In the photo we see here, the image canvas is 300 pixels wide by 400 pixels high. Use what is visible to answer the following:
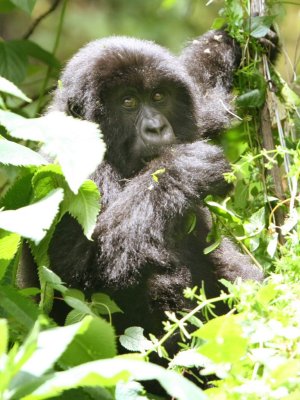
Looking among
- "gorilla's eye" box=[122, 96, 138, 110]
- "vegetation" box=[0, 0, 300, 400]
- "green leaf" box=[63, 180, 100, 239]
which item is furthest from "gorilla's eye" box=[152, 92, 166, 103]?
"green leaf" box=[63, 180, 100, 239]

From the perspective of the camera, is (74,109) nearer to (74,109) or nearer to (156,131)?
(74,109)

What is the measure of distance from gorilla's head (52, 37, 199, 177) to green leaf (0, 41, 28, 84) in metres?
0.81

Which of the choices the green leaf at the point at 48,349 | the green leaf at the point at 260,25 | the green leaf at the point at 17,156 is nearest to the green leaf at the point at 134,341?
the green leaf at the point at 17,156

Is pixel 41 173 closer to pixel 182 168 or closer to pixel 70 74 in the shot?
pixel 182 168

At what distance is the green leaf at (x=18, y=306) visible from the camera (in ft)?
6.51

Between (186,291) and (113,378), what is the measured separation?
43 cm

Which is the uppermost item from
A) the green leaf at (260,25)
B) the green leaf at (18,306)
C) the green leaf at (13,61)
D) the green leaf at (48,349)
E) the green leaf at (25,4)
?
the green leaf at (25,4)

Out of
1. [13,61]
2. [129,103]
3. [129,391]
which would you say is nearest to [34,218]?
[129,391]

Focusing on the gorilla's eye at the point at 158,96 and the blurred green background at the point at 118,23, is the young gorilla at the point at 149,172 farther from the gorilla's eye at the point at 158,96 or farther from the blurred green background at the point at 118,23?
the blurred green background at the point at 118,23

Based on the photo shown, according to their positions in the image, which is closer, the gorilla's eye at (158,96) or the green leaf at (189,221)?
the green leaf at (189,221)

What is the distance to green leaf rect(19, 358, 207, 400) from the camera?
4.48 ft

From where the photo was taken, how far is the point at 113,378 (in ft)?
4.58

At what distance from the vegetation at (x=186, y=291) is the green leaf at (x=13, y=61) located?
658 mm

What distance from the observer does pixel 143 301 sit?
112 inches
